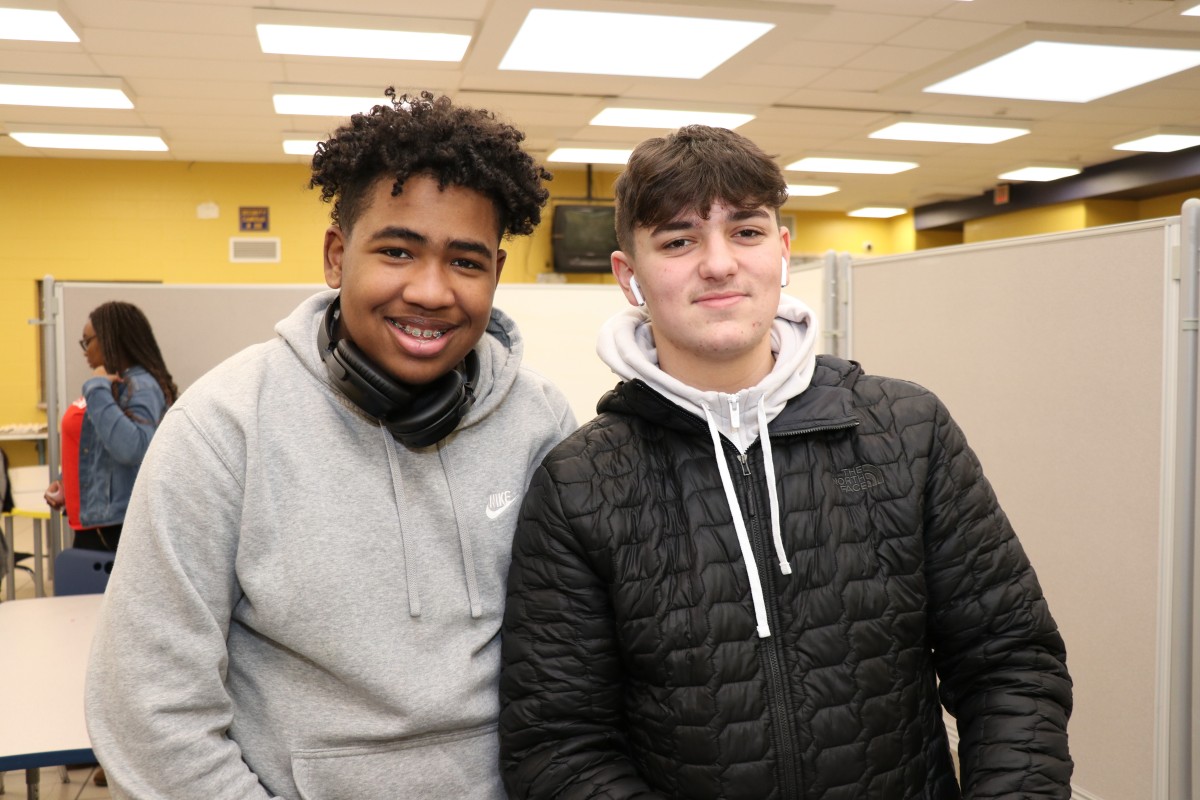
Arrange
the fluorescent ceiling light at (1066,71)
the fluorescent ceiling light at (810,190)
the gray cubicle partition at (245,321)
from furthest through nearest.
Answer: the fluorescent ceiling light at (810,190) → the fluorescent ceiling light at (1066,71) → the gray cubicle partition at (245,321)

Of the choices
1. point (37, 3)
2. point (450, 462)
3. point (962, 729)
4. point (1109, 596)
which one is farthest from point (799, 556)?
point (37, 3)

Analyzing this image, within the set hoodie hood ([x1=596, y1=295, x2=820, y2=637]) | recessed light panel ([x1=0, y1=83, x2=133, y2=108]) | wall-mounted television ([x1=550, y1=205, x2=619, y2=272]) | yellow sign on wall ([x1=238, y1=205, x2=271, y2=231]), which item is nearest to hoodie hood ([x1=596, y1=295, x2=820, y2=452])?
hoodie hood ([x1=596, y1=295, x2=820, y2=637])

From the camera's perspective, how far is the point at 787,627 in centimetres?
117

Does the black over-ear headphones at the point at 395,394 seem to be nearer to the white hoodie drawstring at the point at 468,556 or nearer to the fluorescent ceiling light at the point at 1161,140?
the white hoodie drawstring at the point at 468,556

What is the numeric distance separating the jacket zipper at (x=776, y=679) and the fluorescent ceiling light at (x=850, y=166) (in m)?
7.90

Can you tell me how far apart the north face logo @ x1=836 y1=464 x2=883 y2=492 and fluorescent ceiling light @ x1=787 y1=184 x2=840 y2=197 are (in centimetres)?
894

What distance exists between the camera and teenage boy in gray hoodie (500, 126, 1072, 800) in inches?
45.2

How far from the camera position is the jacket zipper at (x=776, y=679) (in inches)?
44.5

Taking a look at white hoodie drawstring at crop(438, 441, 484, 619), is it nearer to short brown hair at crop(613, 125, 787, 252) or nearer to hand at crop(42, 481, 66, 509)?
short brown hair at crop(613, 125, 787, 252)

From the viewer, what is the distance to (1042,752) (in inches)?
45.0

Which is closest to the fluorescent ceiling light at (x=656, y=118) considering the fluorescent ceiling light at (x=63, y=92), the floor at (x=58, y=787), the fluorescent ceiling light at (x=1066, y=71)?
the fluorescent ceiling light at (x=1066, y=71)

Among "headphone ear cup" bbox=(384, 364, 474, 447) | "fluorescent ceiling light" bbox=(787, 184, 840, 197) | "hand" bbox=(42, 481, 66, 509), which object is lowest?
"hand" bbox=(42, 481, 66, 509)

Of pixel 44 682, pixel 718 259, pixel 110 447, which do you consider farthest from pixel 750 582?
pixel 110 447

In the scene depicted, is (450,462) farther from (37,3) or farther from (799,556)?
(37,3)
